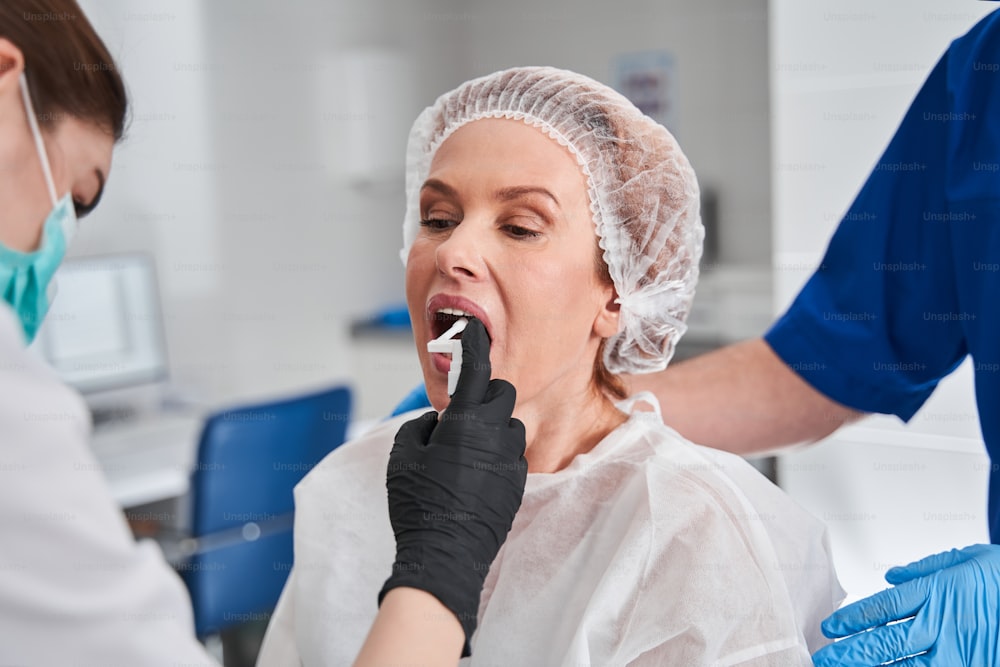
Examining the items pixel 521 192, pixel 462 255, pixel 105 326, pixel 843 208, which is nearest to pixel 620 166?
pixel 521 192

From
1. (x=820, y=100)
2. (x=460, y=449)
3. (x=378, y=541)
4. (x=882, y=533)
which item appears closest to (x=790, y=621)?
(x=460, y=449)

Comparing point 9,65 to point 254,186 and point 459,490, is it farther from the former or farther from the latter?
point 254,186

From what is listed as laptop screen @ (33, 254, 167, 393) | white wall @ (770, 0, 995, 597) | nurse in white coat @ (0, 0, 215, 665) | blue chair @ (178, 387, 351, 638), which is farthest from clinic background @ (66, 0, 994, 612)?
nurse in white coat @ (0, 0, 215, 665)

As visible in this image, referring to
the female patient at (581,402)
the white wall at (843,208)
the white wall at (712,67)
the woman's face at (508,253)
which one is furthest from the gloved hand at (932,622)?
the white wall at (712,67)

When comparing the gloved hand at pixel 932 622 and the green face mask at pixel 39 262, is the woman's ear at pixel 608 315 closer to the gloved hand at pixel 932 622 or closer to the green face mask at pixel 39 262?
the gloved hand at pixel 932 622

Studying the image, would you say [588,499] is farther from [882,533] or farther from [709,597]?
[882,533]

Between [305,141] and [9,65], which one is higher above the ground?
[9,65]

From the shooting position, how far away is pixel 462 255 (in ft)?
3.81

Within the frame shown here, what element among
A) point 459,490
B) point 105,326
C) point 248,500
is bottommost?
point 248,500

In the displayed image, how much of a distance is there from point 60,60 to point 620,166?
675 mm

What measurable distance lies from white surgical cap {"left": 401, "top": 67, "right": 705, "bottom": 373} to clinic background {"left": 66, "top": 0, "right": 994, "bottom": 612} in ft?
6.05

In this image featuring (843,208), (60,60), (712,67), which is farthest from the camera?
(712,67)

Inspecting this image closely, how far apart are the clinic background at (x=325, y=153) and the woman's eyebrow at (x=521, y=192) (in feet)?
6.40

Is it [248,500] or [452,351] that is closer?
[452,351]
